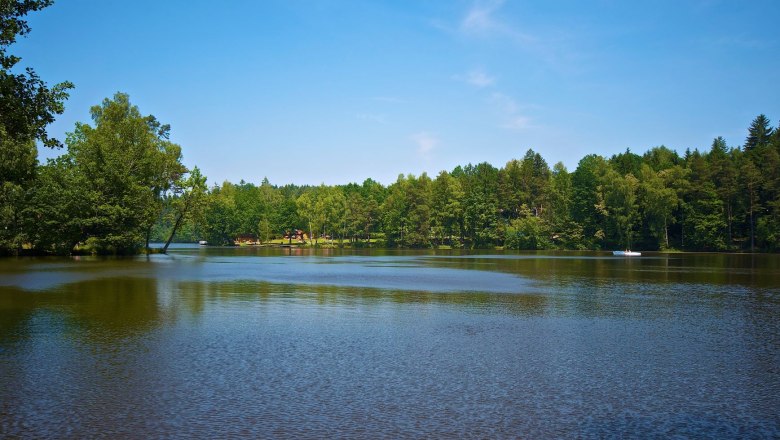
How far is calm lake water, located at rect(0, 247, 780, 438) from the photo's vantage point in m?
9.30

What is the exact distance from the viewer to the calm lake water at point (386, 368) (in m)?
9.30

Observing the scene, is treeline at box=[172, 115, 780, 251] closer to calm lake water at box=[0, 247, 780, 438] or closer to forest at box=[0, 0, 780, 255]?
forest at box=[0, 0, 780, 255]

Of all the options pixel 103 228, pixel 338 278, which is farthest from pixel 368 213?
pixel 338 278

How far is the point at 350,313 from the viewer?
22219 millimetres

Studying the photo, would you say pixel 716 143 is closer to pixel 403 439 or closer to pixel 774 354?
pixel 774 354

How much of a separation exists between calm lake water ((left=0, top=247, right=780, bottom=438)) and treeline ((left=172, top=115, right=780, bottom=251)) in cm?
7056

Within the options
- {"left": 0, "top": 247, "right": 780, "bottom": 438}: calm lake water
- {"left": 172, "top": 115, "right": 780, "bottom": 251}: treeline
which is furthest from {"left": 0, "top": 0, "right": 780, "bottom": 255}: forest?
{"left": 0, "top": 247, "right": 780, "bottom": 438}: calm lake water

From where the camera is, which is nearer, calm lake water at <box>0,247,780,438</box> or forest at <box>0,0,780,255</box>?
calm lake water at <box>0,247,780,438</box>

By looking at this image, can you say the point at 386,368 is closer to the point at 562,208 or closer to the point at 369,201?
the point at 562,208

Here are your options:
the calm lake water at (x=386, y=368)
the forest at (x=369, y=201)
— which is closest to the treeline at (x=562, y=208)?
the forest at (x=369, y=201)

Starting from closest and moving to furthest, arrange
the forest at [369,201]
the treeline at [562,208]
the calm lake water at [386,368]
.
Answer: the calm lake water at [386,368]
the forest at [369,201]
the treeline at [562,208]

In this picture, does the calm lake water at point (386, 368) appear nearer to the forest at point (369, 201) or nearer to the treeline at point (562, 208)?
the forest at point (369, 201)

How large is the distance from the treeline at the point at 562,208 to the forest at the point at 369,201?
0.33 m

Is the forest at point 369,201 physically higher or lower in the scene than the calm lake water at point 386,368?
higher
